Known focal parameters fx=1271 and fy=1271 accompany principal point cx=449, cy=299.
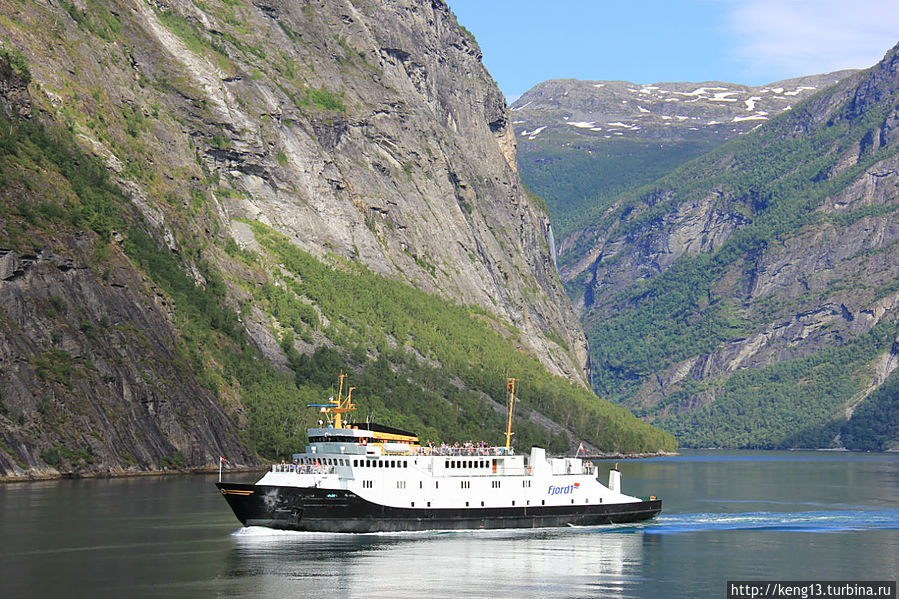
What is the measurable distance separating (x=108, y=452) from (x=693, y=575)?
98192 millimetres

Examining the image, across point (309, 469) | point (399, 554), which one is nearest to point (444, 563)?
point (399, 554)

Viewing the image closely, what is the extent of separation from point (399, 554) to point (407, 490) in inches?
586

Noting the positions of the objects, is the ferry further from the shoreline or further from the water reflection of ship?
the shoreline

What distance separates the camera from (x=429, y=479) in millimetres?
115562

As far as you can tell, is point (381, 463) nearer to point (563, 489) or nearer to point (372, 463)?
point (372, 463)

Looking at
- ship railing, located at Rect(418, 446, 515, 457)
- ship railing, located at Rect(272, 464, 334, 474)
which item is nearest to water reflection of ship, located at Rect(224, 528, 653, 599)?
ship railing, located at Rect(272, 464, 334, 474)

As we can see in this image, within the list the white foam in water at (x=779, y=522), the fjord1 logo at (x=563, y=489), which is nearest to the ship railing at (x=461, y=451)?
the fjord1 logo at (x=563, y=489)

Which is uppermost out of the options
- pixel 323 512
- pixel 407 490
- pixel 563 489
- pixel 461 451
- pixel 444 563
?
pixel 461 451

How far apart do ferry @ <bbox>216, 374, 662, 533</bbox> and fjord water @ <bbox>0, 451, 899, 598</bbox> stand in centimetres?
195

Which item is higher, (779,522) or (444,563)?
(779,522)

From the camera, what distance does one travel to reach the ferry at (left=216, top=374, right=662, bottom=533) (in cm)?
11100

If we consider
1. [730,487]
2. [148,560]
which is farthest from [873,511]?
[148,560]

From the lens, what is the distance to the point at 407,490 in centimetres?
11444

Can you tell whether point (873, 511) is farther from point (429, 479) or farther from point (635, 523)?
point (429, 479)
